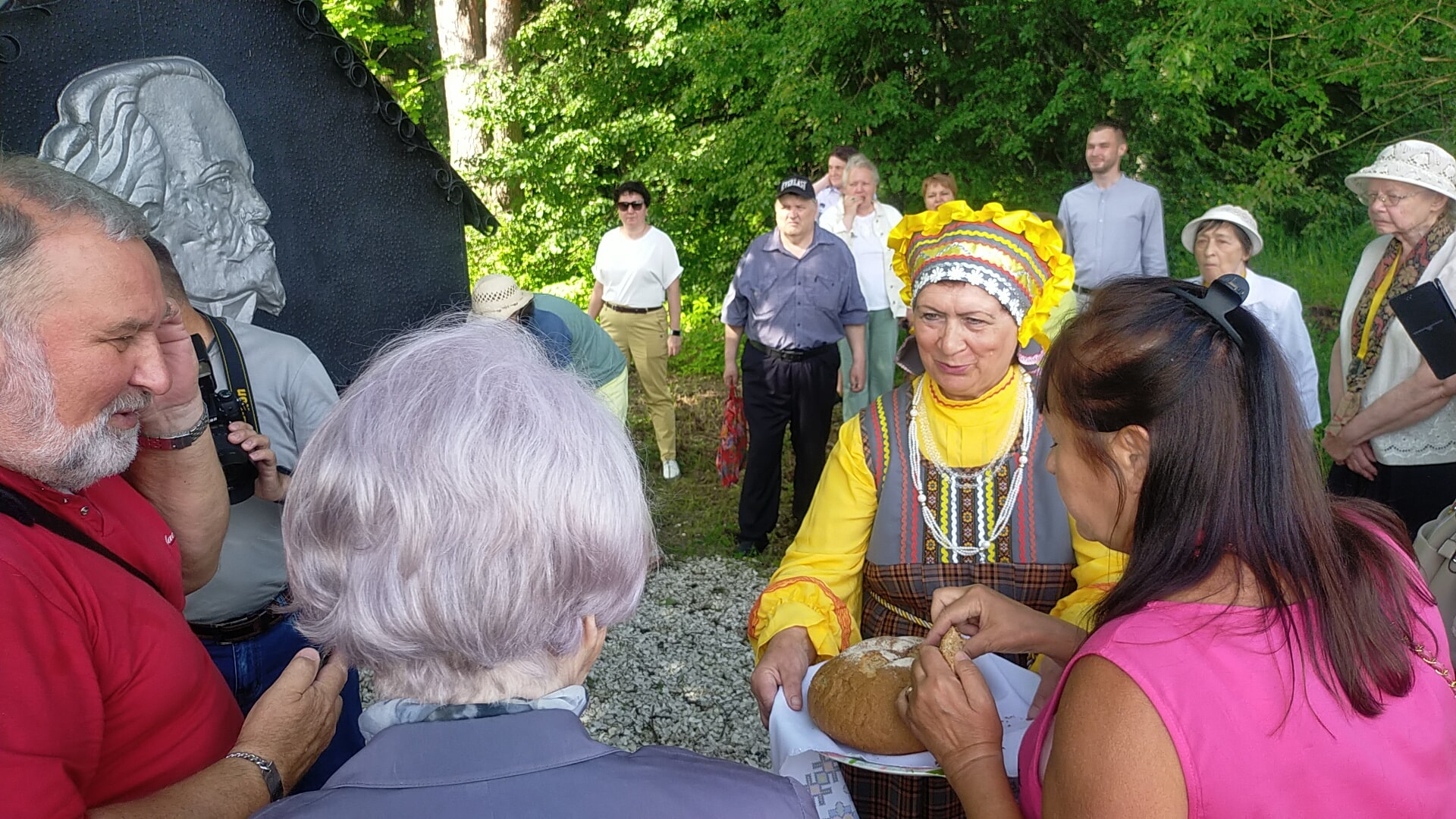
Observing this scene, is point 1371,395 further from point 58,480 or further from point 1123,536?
point 58,480

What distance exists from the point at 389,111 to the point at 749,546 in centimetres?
333

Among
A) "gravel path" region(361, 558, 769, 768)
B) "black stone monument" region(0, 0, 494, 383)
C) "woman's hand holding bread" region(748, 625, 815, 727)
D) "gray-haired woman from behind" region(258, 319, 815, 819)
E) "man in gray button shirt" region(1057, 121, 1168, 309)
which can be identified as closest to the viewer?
"gray-haired woman from behind" region(258, 319, 815, 819)

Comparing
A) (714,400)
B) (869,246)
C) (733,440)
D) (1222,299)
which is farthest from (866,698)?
(714,400)

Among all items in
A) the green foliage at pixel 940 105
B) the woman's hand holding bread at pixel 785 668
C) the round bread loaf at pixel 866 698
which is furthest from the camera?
the green foliage at pixel 940 105

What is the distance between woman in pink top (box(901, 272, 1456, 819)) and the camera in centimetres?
119

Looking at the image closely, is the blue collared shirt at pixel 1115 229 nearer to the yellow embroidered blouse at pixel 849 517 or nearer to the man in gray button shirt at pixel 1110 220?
the man in gray button shirt at pixel 1110 220

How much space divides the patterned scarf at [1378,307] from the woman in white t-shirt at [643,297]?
4484 mm

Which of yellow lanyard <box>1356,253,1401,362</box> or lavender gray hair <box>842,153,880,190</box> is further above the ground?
lavender gray hair <box>842,153,880,190</box>

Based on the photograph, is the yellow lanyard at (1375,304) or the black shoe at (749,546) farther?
the black shoe at (749,546)

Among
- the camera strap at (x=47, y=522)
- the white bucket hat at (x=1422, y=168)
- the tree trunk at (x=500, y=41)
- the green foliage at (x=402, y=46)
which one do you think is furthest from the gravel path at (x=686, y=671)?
the tree trunk at (x=500, y=41)

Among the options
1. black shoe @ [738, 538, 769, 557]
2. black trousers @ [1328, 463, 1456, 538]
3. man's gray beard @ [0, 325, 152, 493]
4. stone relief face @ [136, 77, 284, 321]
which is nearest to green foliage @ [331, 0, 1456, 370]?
black trousers @ [1328, 463, 1456, 538]

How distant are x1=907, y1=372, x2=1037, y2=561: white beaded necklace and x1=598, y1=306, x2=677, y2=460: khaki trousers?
5.08 metres

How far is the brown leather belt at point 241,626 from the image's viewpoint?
7.59ft

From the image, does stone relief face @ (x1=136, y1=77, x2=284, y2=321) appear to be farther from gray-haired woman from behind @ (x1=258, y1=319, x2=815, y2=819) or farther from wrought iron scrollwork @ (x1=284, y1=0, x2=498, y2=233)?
gray-haired woman from behind @ (x1=258, y1=319, x2=815, y2=819)
